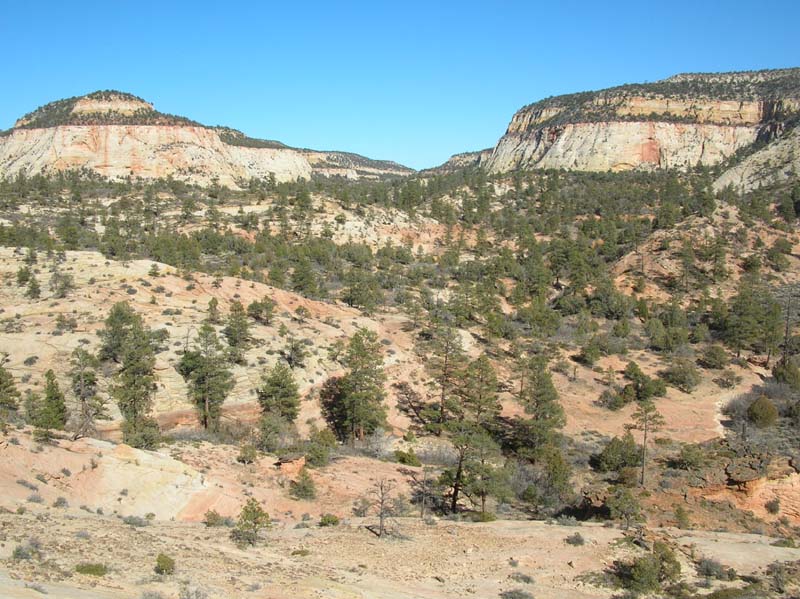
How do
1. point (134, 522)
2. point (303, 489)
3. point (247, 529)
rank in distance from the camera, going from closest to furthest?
1. point (134, 522)
2. point (247, 529)
3. point (303, 489)

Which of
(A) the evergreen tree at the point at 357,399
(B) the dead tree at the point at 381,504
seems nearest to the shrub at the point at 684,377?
(A) the evergreen tree at the point at 357,399

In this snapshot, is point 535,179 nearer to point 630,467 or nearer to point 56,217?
point 56,217

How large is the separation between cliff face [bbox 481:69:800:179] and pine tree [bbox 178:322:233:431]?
11064 centimetres

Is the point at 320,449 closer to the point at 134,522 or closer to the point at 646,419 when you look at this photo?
the point at 134,522

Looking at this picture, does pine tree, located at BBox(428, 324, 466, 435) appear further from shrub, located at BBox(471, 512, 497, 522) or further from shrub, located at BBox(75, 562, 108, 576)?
shrub, located at BBox(75, 562, 108, 576)

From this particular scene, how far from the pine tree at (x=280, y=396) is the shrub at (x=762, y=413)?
29.4 meters

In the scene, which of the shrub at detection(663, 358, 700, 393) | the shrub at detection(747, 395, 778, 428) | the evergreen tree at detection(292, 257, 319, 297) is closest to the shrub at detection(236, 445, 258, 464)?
the evergreen tree at detection(292, 257, 319, 297)

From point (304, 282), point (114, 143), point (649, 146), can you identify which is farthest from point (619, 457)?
point (649, 146)

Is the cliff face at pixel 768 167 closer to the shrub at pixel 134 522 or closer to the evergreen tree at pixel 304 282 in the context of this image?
the evergreen tree at pixel 304 282

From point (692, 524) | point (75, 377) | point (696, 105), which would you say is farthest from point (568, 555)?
point (696, 105)

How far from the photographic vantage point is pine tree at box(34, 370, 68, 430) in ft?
91.4

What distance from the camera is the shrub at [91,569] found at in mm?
13805

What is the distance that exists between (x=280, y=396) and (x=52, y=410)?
11744mm

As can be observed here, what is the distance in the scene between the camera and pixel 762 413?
40188 mm
